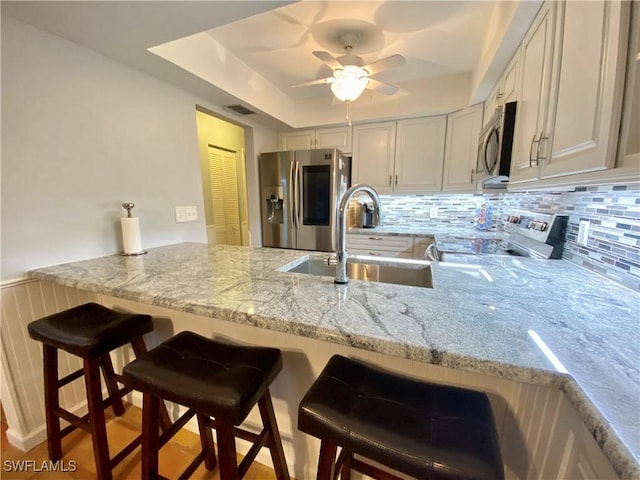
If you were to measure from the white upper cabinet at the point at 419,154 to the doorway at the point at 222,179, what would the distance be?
78.5 inches

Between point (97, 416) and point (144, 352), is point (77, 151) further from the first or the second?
point (97, 416)

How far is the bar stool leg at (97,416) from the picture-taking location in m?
1.04

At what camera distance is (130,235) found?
1562 mm

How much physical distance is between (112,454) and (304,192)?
8.15ft

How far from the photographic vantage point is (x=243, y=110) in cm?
254

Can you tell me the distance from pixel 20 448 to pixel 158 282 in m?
1.25

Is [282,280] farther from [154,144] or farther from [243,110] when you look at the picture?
[243,110]

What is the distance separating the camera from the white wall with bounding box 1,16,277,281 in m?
1.19

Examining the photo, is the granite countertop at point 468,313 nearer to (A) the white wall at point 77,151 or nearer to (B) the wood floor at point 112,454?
(A) the white wall at point 77,151

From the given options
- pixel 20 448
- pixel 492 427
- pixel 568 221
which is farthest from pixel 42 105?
pixel 568 221

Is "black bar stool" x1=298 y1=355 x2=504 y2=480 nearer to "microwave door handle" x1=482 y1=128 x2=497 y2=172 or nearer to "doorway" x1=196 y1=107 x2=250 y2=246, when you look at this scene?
"microwave door handle" x1=482 y1=128 x2=497 y2=172

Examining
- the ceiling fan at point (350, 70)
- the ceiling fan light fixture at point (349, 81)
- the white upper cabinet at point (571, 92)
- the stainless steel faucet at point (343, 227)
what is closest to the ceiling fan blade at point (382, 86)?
the ceiling fan at point (350, 70)

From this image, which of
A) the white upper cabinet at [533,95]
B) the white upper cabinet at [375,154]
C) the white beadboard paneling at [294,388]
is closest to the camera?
the white beadboard paneling at [294,388]

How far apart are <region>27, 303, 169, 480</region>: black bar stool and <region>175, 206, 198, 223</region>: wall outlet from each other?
0.91m
